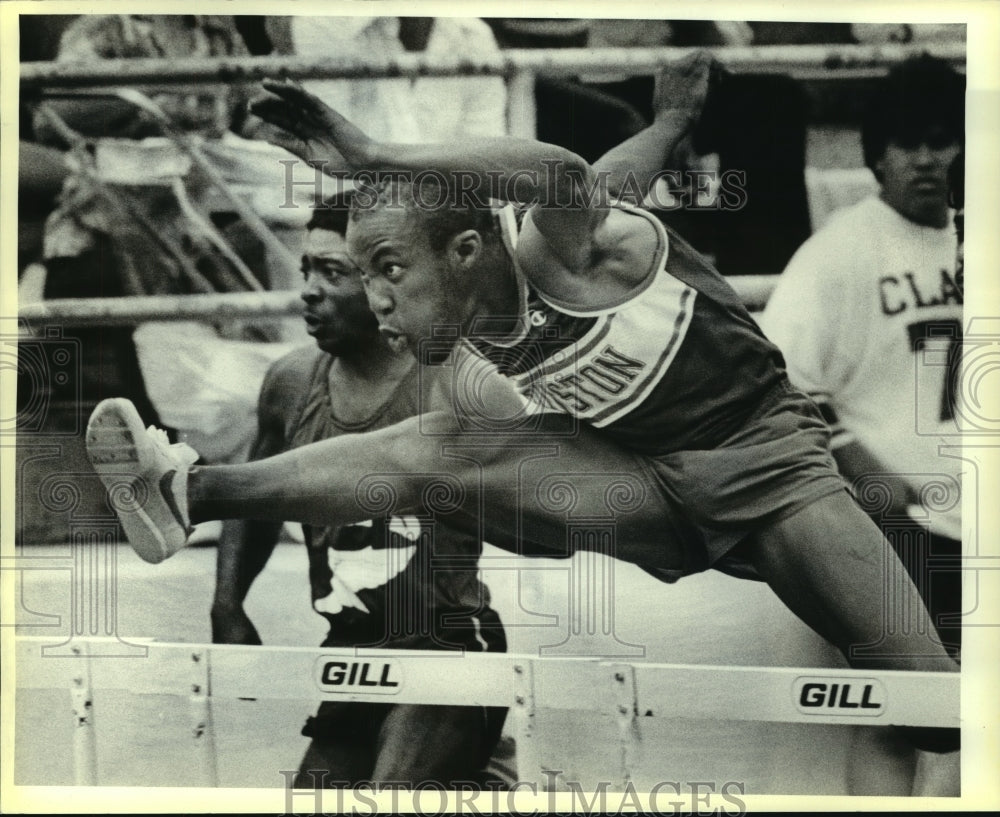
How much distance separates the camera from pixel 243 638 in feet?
11.5

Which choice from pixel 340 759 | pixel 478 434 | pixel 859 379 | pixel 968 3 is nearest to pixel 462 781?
pixel 340 759

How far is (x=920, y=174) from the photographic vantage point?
3484 millimetres

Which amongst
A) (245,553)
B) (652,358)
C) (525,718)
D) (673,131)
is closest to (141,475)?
(245,553)

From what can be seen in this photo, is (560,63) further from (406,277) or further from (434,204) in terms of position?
(406,277)

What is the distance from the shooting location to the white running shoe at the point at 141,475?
11.4 feet

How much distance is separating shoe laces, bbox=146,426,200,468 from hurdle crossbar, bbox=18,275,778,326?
0.37m

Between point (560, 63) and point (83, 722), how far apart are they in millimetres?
2694

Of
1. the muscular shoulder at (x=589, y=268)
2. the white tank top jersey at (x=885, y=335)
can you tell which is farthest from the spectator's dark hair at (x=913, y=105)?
the muscular shoulder at (x=589, y=268)

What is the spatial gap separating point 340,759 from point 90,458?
1.30m

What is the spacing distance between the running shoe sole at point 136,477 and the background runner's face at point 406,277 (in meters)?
0.88

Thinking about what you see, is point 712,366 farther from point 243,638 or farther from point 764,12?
point 243,638

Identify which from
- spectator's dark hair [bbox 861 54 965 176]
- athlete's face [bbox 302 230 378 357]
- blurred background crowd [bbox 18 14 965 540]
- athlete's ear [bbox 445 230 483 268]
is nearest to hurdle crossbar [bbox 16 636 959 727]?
blurred background crowd [bbox 18 14 965 540]

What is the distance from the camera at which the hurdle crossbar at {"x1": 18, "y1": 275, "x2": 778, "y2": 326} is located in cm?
350

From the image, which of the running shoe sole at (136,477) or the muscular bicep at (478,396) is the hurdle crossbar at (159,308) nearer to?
the running shoe sole at (136,477)
